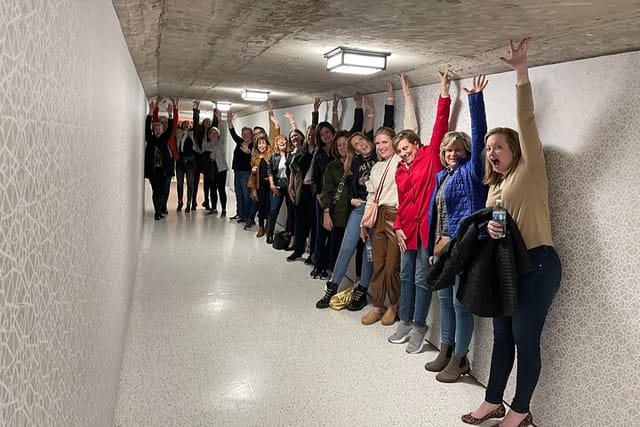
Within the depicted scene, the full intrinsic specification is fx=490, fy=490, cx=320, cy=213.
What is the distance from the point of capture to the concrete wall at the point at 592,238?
2171mm

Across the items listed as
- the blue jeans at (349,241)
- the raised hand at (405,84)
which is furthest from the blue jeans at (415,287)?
the raised hand at (405,84)

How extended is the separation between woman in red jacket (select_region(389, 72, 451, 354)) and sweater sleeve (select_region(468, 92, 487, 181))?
48 centimetres

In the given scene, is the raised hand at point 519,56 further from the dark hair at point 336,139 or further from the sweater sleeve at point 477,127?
the dark hair at point 336,139

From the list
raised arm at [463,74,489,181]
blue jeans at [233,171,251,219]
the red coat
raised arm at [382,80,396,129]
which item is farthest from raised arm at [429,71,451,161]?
blue jeans at [233,171,251,219]

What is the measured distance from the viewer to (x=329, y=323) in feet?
13.4

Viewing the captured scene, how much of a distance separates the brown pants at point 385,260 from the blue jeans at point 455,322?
0.77 meters

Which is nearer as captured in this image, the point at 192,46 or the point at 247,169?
the point at 192,46

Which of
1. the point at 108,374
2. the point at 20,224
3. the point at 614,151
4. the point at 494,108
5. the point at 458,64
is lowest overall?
the point at 108,374

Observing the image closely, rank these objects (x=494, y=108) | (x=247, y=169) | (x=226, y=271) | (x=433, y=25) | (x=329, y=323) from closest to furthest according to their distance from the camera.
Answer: (x=433, y=25)
(x=494, y=108)
(x=329, y=323)
(x=226, y=271)
(x=247, y=169)

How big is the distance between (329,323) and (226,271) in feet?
6.08

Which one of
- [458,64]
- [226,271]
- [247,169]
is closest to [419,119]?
[458,64]

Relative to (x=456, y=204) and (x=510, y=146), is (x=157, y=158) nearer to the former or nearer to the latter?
(x=456, y=204)

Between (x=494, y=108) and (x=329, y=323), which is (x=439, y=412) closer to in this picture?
(x=329, y=323)

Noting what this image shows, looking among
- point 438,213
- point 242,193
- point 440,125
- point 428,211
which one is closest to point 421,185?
point 428,211
